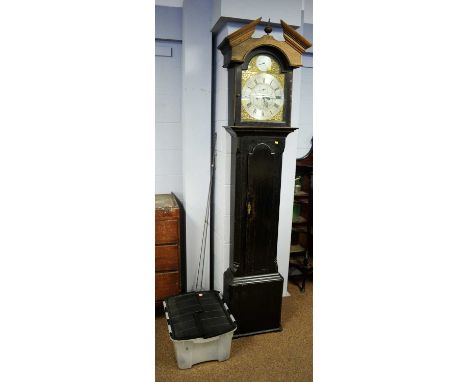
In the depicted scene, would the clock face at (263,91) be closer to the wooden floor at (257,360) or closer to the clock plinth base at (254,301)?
the clock plinth base at (254,301)

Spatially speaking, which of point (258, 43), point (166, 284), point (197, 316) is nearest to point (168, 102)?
point (258, 43)

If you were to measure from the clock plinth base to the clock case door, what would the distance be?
102 cm

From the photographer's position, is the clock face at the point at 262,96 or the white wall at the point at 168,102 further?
the white wall at the point at 168,102

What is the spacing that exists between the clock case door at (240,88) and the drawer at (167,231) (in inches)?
34.5

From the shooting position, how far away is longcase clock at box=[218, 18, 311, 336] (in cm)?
217

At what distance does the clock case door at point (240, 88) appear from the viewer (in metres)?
2.16

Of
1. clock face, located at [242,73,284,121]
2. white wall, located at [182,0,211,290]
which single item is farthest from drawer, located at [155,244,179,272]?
clock face, located at [242,73,284,121]

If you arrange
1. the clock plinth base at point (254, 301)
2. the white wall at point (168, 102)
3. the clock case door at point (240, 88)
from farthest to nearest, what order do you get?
the white wall at point (168, 102), the clock plinth base at point (254, 301), the clock case door at point (240, 88)

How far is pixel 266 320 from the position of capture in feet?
8.04

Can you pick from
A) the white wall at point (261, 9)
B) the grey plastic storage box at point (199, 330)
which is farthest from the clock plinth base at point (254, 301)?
the white wall at point (261, 9)

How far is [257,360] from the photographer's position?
2178 mm

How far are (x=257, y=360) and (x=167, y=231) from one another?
3.52 ft

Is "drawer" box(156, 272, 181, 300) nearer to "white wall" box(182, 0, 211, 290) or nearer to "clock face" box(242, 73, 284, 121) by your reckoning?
"white wall" box(182, 0, 211, 290)

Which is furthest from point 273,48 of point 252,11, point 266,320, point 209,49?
point 266,320
